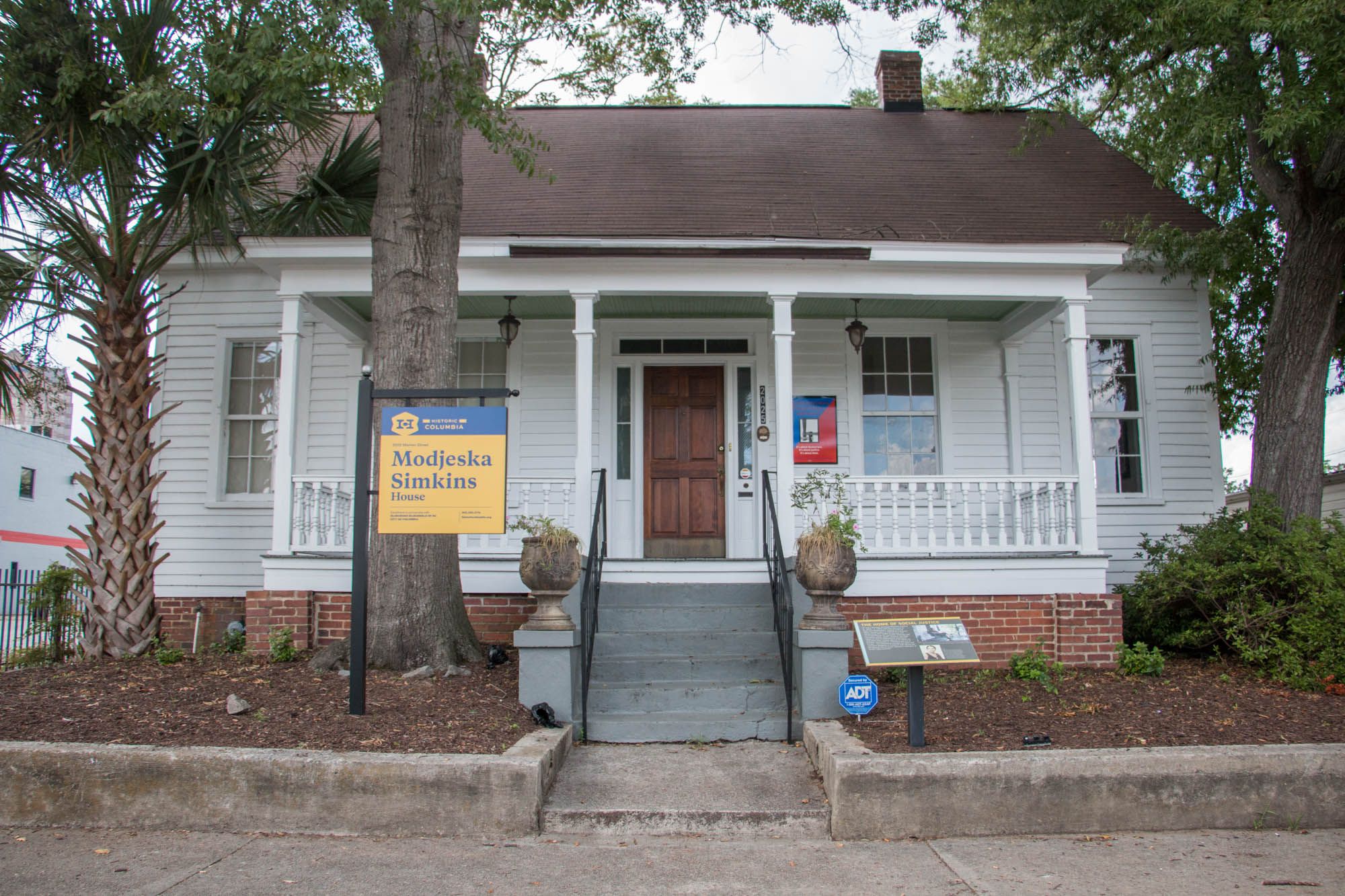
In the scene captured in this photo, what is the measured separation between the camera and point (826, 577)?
230 inches

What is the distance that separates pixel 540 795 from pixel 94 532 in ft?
16.2

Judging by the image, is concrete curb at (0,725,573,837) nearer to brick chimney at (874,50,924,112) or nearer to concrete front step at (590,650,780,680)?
concrete front step at (590,650,780,680)

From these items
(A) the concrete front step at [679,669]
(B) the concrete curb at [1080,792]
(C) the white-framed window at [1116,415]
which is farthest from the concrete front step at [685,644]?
(C) the white-framed window at [1116,415]

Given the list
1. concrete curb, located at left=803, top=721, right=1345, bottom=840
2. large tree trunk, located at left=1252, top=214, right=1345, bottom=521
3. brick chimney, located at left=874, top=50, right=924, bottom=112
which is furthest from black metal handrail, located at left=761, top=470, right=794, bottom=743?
brick chimney, located at left=874, top=50, right=924, bottom=112

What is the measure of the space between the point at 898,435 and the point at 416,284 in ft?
17.6

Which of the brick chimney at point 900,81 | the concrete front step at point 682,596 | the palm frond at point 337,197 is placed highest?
the brick chimney at point 900,81

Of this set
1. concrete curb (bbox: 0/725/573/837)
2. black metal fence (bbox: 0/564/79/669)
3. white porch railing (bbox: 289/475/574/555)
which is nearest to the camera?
concrete curb (bbox: 0/725/573/837)

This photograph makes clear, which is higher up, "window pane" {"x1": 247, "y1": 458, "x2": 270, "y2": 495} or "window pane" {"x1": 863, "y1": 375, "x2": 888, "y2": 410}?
"window pane" {"x1": 863, "y1": 375, "x2": 888, "y2": 410}

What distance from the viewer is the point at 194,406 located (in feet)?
30.8

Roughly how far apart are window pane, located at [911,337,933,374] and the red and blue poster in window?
0.98 m

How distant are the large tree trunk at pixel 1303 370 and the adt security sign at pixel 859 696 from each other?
4.70 metres

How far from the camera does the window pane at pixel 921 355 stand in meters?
9.49

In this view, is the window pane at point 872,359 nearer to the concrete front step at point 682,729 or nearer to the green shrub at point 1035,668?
the green shrub at point 1035,668

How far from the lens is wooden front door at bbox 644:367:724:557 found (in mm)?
9016
